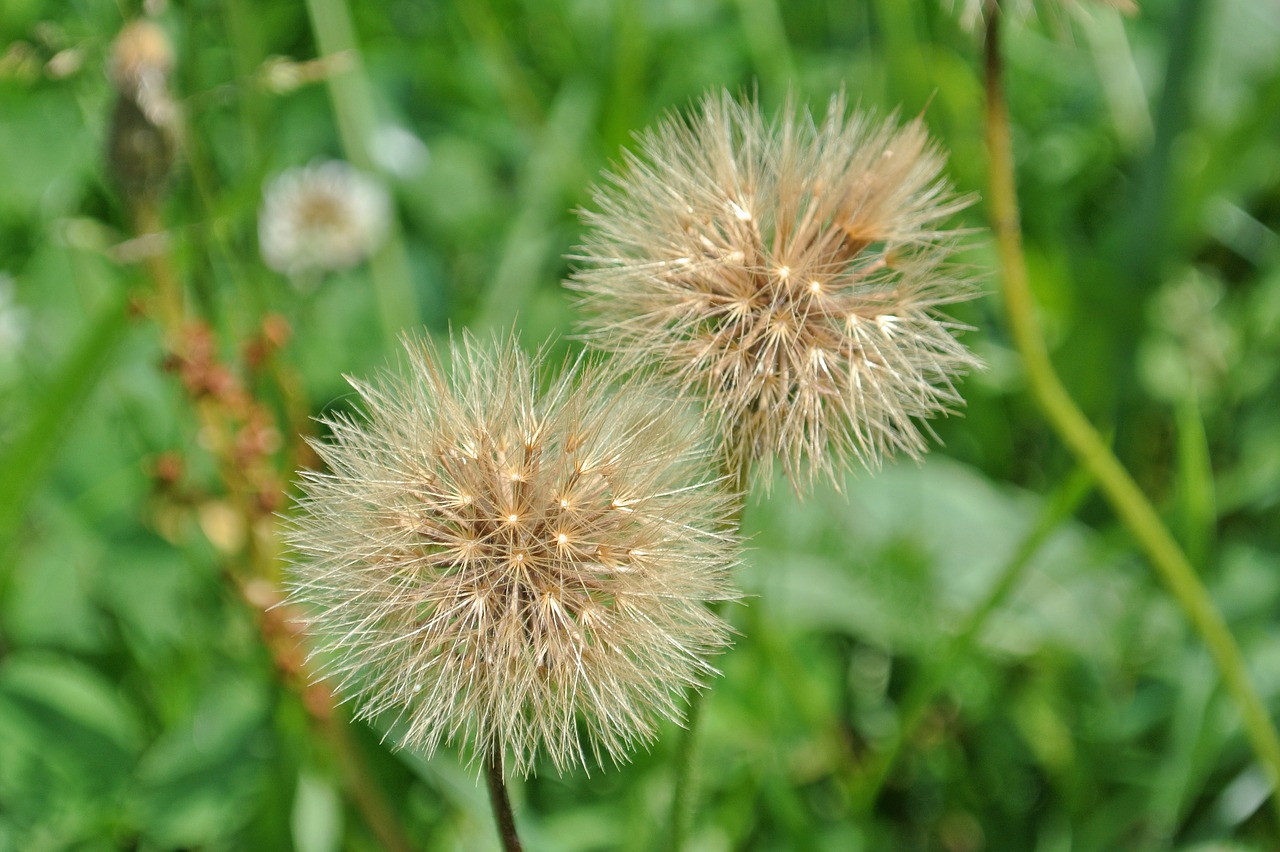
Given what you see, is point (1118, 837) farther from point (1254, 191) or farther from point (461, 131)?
point (461, 131)

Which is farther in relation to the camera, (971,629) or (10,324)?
(10,324)

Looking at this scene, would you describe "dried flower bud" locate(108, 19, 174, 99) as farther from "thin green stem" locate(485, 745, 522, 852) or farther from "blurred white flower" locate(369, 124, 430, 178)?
"thin green stem" locate(485, 745, 522, 852)

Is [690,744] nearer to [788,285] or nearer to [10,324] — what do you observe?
[788,285]

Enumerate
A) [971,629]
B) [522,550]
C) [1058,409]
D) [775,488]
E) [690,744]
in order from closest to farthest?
[522,550] → [690,744] → [1058,409] → [971,629] → [775,488]

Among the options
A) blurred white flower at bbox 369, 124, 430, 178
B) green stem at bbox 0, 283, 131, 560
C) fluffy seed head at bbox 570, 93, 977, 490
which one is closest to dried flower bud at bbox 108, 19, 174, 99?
green stem at bbox 0, 283, 131, 560

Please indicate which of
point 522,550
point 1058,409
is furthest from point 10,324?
point 1058,409

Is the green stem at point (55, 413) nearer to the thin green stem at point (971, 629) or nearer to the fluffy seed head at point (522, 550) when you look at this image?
the fluffy seed head at point (522, 550)

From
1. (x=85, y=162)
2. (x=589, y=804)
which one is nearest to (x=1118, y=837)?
(x=589, y=804)
